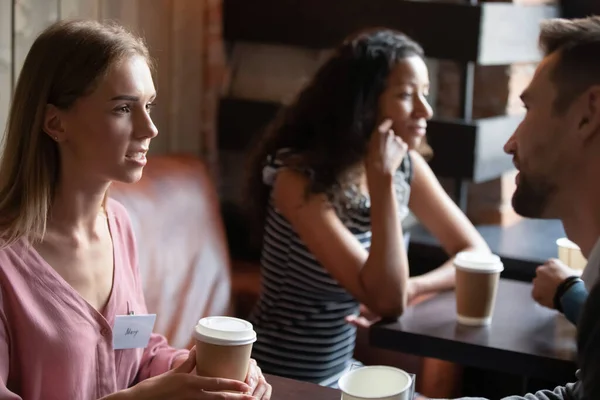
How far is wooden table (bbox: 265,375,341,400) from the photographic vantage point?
5.21 ft

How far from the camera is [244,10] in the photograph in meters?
3.23

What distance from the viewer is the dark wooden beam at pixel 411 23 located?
9.41 ft

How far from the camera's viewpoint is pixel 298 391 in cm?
162

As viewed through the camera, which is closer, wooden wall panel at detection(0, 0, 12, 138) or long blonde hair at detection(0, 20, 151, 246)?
long blonde hair at detection(0, 20, 151, 246)

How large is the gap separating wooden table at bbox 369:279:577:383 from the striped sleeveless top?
0.80 ft

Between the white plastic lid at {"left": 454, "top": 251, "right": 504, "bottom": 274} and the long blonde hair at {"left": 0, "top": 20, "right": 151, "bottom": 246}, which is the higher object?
the long blonde hair at {"left": 0, "top": 20, "right": 151, "bottom": 246}

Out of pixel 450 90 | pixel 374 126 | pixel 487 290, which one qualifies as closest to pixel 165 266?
pixel 374 126

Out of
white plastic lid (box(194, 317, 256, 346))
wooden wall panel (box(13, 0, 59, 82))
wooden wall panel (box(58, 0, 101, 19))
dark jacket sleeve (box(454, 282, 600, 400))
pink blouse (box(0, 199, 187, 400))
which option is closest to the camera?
dark jacket sleeve (box(454, 282, 600, 400))

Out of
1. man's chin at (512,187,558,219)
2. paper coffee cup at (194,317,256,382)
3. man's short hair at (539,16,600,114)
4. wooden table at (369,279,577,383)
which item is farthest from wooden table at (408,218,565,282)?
paper coffee cup at (194,317,256,382)

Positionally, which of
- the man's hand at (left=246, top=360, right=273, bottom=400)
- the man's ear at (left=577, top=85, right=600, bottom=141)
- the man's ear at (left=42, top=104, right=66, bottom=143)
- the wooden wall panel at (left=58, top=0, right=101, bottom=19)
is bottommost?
the man's hand at (left=246, top=360, right=273, bottom=400)

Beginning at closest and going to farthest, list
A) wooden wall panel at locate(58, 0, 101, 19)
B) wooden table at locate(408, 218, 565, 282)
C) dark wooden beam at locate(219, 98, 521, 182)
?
1. wooden wall panel at locate(58, 0, 101, 19)
2. wooden table at locate(408, 218, 565, 282)
3. dark wooden beam at locate(219, 98, 521, 182)

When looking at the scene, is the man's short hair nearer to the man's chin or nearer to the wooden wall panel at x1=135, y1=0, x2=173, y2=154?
the man's chin

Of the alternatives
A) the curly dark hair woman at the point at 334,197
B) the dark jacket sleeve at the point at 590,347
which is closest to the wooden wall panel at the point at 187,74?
the curly dark hair woman at the point at 334,197

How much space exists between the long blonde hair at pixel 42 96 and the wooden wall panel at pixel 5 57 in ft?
2.60
